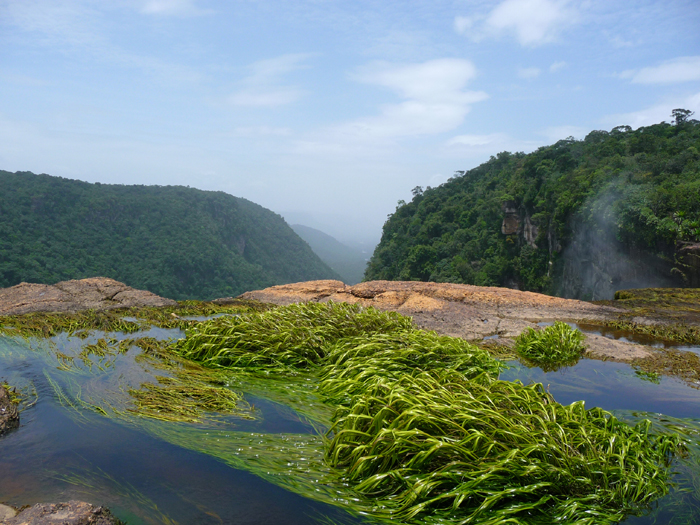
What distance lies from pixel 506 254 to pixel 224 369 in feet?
120

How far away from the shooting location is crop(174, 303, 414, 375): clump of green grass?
4.43 m

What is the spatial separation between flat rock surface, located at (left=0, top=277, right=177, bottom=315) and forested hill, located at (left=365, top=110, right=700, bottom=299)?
15452mm

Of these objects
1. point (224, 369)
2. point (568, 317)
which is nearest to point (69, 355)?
point (224, 369)

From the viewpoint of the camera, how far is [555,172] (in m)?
35.4

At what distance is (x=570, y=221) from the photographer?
2798 cm

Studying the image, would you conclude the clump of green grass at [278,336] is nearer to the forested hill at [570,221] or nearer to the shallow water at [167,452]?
the shallow water at [167,452]

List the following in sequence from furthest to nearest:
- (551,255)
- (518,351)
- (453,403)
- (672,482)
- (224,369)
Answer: (551,255), (518,351), (224,369), (453,403), (672,482)

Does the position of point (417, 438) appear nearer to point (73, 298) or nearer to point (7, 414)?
point (7, 414)

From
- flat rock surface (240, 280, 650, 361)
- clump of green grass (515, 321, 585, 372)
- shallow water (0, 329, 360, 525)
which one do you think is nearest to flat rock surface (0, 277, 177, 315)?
flat rock surface (240, 280, 650, 361)

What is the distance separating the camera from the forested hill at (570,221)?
56.2 feet

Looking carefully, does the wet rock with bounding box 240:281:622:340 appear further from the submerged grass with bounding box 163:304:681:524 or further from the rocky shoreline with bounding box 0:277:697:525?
the submerged grass with bounding box 163:304:681:524

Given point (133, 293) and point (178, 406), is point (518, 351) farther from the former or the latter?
point (133, 293)

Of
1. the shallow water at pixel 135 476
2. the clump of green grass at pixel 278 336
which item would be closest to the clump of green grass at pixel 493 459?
the shallow water at pixel 135 476

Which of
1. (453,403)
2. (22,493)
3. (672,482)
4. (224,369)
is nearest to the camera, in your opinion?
(22,493)
